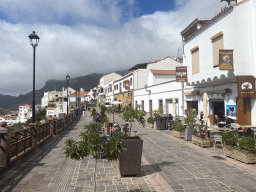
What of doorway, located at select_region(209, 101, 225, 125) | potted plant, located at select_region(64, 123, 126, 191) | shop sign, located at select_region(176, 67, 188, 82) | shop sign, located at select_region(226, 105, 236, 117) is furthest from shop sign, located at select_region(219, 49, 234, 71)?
potted plant, located at select_region(64, 123, 126, 191)

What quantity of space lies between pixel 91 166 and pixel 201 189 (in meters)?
3.47

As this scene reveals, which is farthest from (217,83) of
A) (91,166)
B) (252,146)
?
(91,166)

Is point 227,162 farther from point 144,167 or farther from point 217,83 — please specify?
point 217,83

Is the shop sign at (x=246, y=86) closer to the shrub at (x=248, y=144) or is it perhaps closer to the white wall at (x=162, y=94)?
the shrub at (x=248, y=144)

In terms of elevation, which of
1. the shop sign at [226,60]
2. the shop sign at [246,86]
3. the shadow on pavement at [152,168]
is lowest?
the shadow on pavement at [152,168]

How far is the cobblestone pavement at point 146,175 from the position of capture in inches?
185

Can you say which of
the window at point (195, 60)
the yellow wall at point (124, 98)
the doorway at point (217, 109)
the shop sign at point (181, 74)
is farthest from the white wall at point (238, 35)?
the yellow wall at point (124, 98)

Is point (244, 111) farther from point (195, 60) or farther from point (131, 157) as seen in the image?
point (131, 157)

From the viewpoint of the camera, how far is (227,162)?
6641mm

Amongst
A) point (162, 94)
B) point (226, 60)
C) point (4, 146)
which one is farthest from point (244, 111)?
point (162, 94)

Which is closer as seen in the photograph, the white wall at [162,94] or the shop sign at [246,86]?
the shop sign at [246,86]

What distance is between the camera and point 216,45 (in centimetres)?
1248

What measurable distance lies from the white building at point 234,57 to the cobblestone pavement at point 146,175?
5264 millimetres

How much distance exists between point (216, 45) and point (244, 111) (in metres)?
4.55
